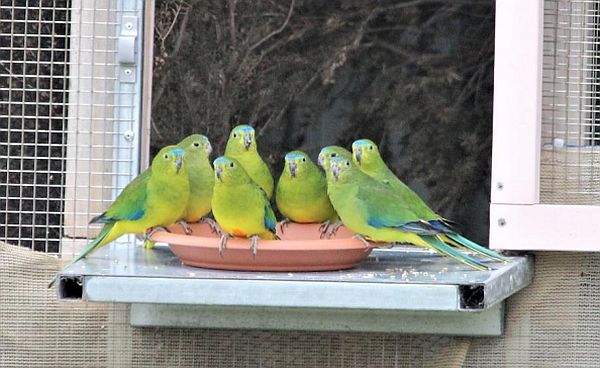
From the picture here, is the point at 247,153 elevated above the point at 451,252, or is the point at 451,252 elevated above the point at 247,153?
the point at 247,153

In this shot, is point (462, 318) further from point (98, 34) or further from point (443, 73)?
point (98, 34)

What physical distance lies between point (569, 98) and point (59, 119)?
131 centimetres

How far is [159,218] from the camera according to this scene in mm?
2904

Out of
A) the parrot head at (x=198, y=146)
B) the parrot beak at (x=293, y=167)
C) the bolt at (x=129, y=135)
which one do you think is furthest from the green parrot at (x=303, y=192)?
the bolt at (x=129, y=135)

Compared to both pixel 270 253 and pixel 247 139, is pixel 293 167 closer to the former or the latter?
pixel 247 139

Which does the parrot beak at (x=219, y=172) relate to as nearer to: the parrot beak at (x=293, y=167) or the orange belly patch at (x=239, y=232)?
the orange belly patch at (x=239, y=232)

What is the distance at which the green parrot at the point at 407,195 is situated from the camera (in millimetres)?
2879

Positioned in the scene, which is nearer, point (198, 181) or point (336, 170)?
point (336, 170)

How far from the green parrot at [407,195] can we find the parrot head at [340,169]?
0.14 metres

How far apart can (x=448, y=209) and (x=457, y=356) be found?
51 centimetres

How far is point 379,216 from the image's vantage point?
280 cm

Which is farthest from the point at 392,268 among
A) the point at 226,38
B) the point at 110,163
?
the point at 226,38

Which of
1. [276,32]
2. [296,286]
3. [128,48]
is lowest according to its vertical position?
[296,286]

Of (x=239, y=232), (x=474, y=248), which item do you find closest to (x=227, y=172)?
(x=239, y=232)
